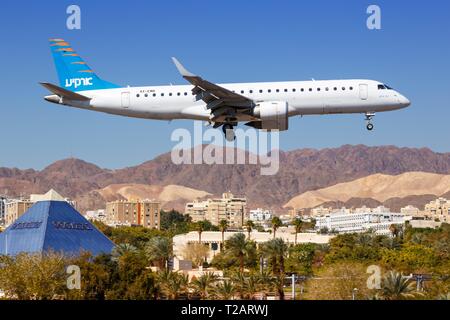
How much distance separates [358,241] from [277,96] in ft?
367

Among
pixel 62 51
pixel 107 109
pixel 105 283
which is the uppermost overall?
pixel 62 51

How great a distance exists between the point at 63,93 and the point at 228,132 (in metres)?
14.3

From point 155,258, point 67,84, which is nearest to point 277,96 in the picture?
point 67,84

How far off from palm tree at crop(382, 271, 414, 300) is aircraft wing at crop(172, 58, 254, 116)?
17.9 meters

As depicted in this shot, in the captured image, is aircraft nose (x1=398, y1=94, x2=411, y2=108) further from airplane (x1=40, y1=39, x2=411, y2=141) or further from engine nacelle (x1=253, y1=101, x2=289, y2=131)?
engine nacelle (x1=253, y1=101, x2=289, y2=131)

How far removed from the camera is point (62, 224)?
510 ft

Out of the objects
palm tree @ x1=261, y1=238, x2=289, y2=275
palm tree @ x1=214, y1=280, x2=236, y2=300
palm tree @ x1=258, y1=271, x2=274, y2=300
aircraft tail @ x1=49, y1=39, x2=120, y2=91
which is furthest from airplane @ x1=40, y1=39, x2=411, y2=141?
palm tree @ x1=261, y1=238, x2=289, y2=275

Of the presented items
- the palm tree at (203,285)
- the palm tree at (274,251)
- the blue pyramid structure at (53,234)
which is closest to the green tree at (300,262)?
the palm tree at (274,251)

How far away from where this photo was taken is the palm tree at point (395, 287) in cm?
7200

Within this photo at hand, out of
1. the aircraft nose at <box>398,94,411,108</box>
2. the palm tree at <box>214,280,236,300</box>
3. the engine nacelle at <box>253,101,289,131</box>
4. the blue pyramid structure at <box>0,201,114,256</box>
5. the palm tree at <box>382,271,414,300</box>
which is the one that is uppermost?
the aircraft nose at <box>398,94,411,108</box>

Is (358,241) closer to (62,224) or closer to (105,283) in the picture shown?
(62,224)

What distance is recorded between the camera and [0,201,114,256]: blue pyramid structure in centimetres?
14475
